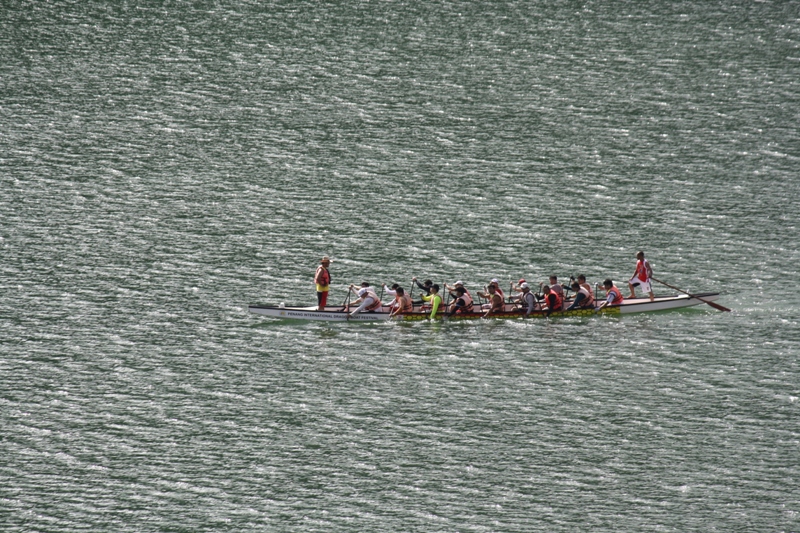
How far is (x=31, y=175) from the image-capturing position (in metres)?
71.8

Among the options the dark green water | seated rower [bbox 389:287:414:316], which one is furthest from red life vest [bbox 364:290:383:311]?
the dark green water

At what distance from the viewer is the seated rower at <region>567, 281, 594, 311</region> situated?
170ft

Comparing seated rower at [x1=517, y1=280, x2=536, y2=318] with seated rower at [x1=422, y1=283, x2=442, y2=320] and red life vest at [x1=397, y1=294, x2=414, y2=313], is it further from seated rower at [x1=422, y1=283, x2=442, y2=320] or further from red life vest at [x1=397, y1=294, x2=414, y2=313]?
red life vest at [x1=397, y1=294, x2=414, y2=313]

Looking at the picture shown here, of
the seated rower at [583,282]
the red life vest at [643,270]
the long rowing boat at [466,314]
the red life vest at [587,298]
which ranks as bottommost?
the long rowing boat at [466,314]

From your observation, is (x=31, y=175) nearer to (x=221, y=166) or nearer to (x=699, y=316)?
(x=221, y=166)

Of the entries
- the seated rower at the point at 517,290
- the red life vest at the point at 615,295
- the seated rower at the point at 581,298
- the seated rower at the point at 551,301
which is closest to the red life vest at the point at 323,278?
the seated rower at the point at 517,290

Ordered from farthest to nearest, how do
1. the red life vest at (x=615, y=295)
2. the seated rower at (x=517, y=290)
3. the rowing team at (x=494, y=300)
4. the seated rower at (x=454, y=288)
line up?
the seated rower at (x=517, y=290) → the seated rower at (x=454, y=288) → the red life vest at (x=615, y=295) → the rowing team at (x=494, y=300)

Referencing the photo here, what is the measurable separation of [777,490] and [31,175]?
49.6 metres

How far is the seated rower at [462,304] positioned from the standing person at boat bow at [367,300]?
3.25 metres

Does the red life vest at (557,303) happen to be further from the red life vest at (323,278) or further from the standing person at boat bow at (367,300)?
the red life vest at (323,278)

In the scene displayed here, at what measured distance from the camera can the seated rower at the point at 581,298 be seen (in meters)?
51.8

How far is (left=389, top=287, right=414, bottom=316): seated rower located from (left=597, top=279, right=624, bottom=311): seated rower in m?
8.26

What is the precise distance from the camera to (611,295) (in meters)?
51.8

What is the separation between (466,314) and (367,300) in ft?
14.2
